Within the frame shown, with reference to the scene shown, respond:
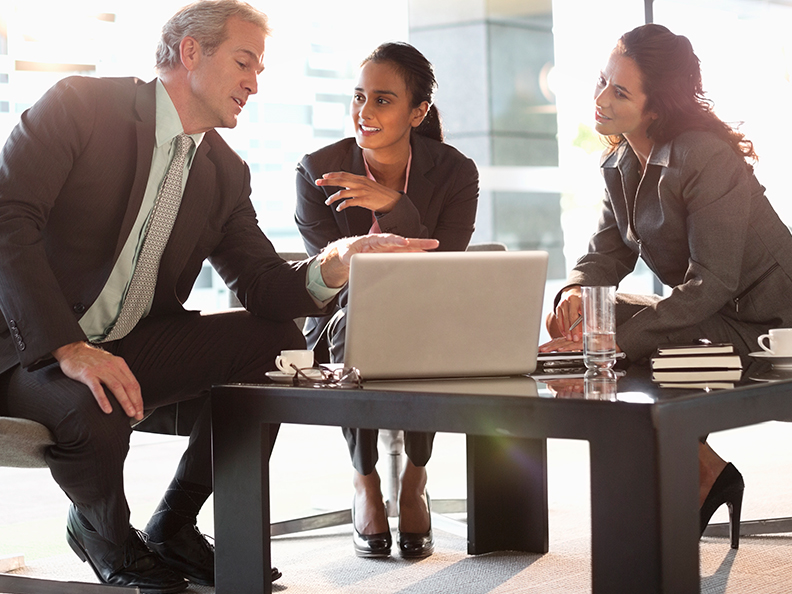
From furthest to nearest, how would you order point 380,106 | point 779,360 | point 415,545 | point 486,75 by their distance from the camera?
point 486,75 < point 380,106 < point 415,545 < point 779,360

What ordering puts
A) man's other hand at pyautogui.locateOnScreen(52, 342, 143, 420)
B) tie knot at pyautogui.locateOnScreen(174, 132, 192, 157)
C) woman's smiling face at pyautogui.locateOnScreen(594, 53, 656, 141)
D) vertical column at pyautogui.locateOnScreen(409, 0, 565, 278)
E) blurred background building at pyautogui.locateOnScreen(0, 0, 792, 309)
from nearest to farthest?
man's other hand at pyautogui.locateOnScreen(52, 342, 143, 420) < tie knot at pyautogui.locateOnScreen(174, 132, 192, 157) < woman's smiling face at pyautogui.locateOnScreen(594, 53, 656, 141) < blurred background building at pyautogui.locateOnScreen(0, 0, 792, 309) < vertical column at pyautogui.locateOnScreen(409, 0, 565, 278)

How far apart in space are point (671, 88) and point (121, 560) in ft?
5.80

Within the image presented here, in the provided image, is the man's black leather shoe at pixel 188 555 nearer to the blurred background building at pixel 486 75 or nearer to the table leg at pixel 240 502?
the table leg at pixel 240 502

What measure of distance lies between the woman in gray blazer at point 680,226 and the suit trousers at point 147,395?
675 millimetres

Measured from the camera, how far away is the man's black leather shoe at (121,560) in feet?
5.75

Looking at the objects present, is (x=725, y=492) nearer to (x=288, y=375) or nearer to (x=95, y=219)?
(x=288, y=375)

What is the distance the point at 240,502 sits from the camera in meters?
1.54

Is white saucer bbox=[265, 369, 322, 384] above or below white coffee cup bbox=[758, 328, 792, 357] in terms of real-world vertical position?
below

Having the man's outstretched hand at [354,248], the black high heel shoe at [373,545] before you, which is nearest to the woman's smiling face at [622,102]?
the man's outstretched hand at [354,248]

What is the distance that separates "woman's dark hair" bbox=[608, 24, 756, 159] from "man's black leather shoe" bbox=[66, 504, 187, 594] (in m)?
1.64

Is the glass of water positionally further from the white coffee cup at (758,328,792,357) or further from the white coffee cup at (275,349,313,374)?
the white coffee cup at (275,349,313,374)

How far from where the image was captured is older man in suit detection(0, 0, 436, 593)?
1.66 meters

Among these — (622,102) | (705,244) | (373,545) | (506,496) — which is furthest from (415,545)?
(622,102)

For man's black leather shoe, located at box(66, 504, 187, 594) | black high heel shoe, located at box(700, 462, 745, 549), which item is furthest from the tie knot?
black high heel shoe, located at box(700, 462, 745, 549)
